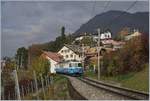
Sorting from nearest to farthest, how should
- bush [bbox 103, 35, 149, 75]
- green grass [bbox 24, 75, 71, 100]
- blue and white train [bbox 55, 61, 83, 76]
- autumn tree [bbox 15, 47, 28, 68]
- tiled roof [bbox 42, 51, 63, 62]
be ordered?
green grass [bbox 24, 75, 71, 100]
bush [bbox 103, 35, 149, 75]
blue and white train [bbox 55, 61, 83, 76]
tiled roof [bbox 42, 51, 63, 62]
autumn tree [bbox 15, 47, 28, 68]

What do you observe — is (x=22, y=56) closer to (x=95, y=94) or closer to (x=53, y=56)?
(x=53, y=56)

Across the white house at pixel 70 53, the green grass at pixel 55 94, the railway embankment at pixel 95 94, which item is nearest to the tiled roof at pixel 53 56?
the white house at pixel 70 53

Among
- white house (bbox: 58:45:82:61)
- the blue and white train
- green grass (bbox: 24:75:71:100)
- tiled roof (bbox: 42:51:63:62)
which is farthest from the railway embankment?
white house (bbox: 58:45:82:61)

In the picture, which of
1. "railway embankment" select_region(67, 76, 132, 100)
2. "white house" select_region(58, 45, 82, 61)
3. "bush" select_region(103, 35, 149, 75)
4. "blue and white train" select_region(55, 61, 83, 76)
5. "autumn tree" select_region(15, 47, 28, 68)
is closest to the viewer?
"railway embankment" select_region(67, 76, 132, 100)

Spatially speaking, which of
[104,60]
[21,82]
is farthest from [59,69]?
[21,82]

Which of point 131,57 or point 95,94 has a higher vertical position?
point 131,57

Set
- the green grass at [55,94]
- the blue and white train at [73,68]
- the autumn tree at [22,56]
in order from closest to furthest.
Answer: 1. the green grass at [55,94]
2. the blue and white train at [73,68]
3. the autumn tree at [22,56]

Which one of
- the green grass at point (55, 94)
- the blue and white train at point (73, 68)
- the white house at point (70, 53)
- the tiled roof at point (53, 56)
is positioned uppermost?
the white house at point (70, 53)

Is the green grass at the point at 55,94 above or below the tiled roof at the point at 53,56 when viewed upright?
below

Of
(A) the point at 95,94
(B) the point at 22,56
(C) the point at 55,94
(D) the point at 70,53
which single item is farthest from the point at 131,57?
(B) the point at 22,56

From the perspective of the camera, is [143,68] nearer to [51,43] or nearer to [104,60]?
[104,60]

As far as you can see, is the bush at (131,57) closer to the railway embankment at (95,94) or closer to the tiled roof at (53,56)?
the railway embankment at (95,94)

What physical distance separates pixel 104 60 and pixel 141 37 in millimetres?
4997

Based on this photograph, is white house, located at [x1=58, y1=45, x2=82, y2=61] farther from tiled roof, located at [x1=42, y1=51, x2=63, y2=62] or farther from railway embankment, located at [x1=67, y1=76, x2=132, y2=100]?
railway embankment, located at [x1=67, y1=76, x2=132, y2=100]
